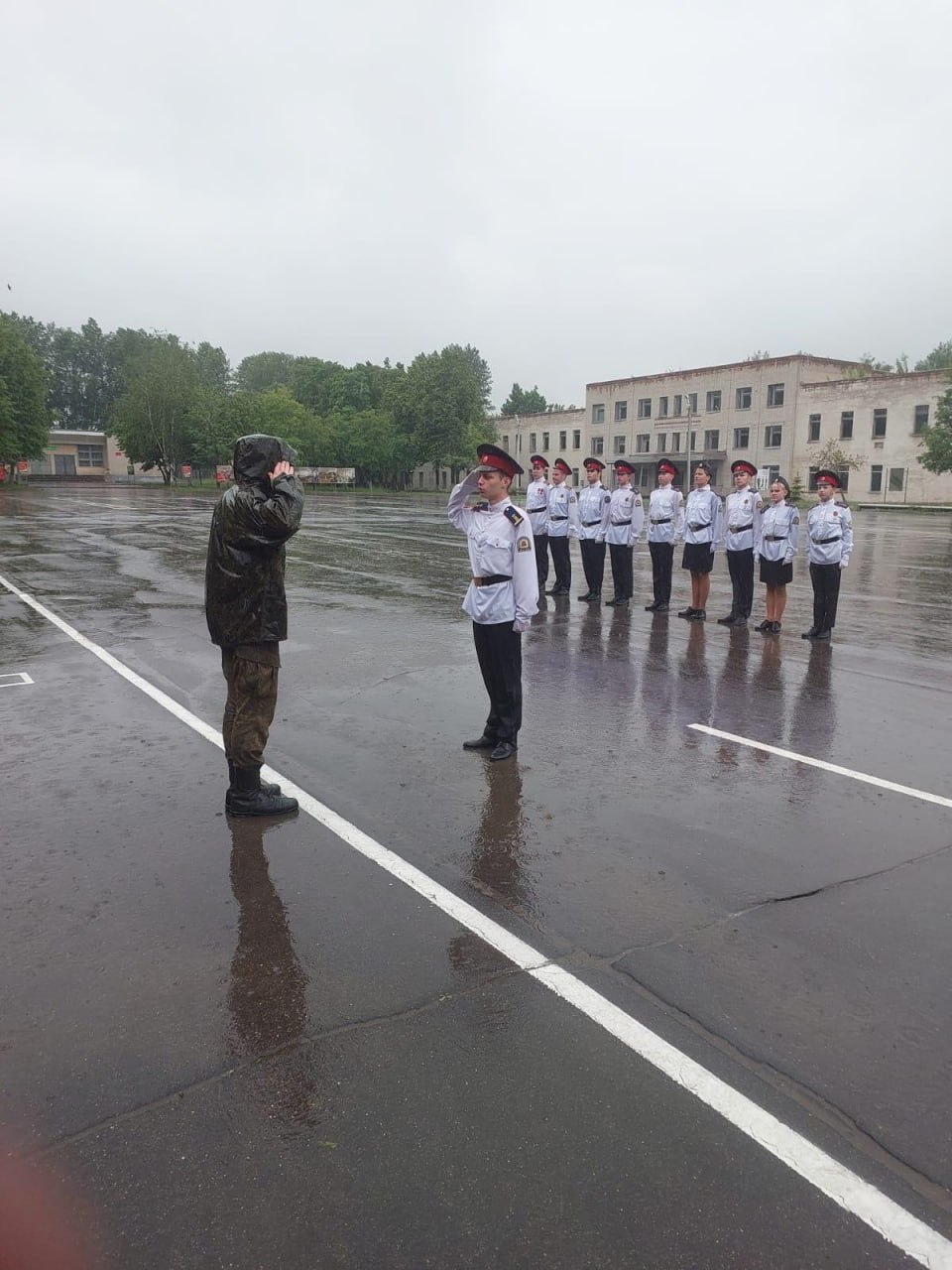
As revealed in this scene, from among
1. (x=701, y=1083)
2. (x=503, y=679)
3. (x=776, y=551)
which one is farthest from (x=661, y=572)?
(x=701, y=1083)

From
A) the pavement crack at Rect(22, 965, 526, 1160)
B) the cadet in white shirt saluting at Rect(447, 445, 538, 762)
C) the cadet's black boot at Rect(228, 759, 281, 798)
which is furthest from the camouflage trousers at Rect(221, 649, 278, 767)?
the pavement crack at Rect(22, 965, 526, 1160)

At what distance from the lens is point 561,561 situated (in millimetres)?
13414

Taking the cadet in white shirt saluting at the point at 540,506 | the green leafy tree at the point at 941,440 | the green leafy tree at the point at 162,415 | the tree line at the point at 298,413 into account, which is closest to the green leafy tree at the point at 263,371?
the tree line at the point at 298,413

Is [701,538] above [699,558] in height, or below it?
above

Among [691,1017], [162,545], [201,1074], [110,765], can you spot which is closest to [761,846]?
[691,1017]

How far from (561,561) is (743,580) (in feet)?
9.81

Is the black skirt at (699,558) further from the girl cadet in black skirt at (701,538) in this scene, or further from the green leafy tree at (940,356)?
the green leafy tree at (940,356)

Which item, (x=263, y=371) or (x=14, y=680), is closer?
(x=14, y=680)

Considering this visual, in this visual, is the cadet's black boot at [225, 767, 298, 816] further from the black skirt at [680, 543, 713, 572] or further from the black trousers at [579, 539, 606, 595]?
the black trousers at [579, 539, 606, 595]

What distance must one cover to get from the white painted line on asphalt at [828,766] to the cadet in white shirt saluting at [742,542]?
507cm

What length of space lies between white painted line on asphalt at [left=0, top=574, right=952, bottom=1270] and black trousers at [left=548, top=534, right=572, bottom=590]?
9268 mm

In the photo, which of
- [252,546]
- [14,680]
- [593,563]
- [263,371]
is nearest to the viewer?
[252,546]

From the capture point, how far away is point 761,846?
174 inches

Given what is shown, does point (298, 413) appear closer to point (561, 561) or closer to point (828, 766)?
point (561, 561)
